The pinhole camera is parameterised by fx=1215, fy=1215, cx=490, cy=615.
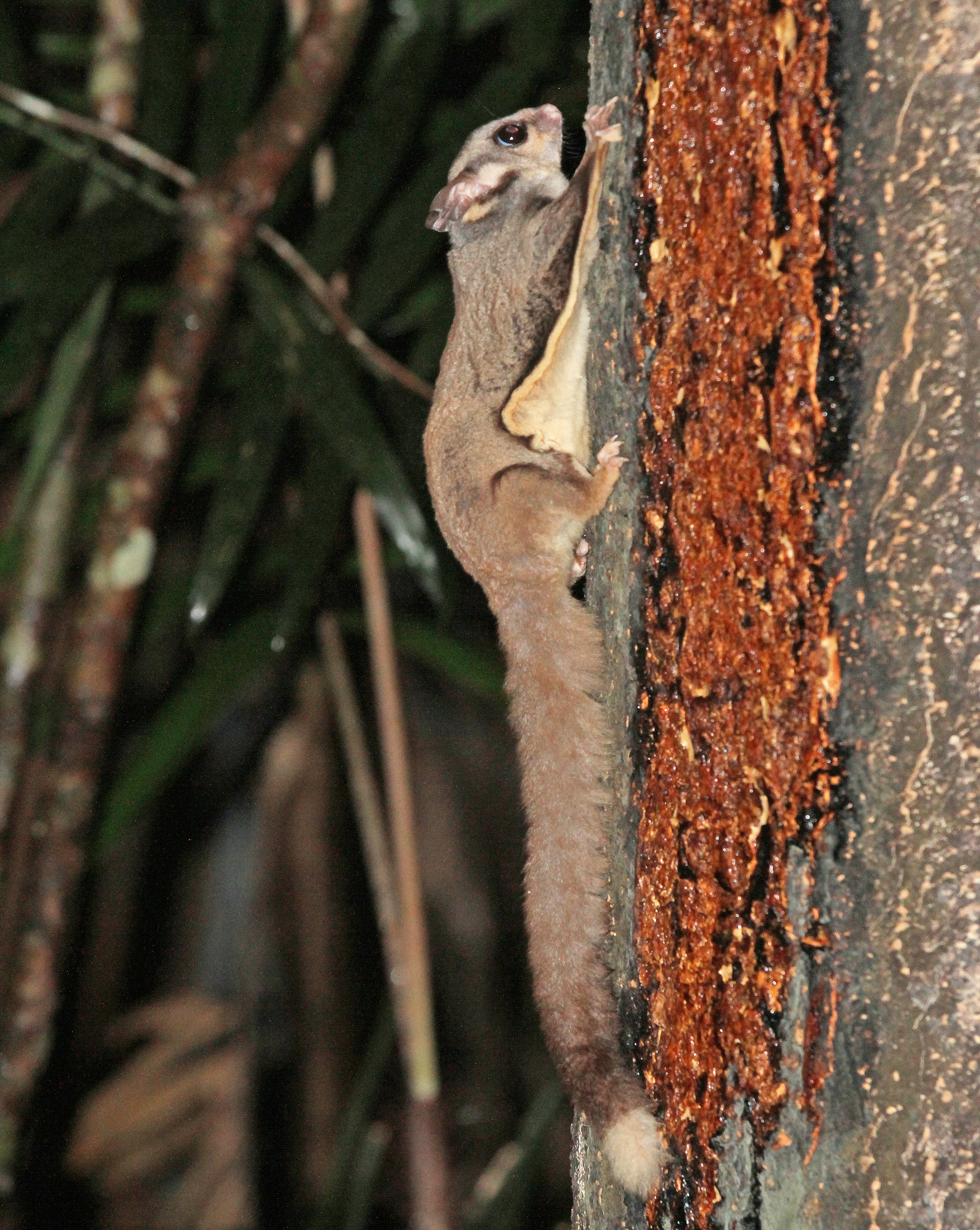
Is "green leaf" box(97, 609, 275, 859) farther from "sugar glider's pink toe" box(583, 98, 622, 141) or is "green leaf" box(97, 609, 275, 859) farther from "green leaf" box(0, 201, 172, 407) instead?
"sugar glider's pink toe" box(583, 98, 622, 141)

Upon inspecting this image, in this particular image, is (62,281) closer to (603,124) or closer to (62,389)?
(62,389)

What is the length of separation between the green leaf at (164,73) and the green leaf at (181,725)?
1.03 metres

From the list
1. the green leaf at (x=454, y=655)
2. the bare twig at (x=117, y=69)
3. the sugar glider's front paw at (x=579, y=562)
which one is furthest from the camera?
the green leaf at (x=454, y=655)

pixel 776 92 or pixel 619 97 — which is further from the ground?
pixel 619 97

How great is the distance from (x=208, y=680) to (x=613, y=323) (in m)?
1.55

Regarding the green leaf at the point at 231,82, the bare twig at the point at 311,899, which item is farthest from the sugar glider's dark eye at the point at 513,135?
the bare twig at the point at 311,899

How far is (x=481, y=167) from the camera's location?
2.17 metres

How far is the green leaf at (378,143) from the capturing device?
7.70ft

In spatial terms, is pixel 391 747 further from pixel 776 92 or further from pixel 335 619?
pixel 776 92

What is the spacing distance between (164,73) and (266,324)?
1.93 feet

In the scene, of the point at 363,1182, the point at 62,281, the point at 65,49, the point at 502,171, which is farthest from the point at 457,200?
the point at 363,1182

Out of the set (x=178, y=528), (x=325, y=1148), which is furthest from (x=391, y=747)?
(x=325, y=1148)

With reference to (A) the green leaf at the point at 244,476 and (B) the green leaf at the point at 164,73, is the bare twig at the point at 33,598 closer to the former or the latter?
(A) the green leaf at the point at 244,476

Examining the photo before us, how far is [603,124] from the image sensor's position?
1.22m
